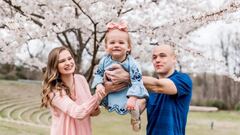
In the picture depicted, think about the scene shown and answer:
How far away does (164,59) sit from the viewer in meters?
2.22

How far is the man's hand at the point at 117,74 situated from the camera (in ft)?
6.75

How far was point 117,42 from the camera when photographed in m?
2.10

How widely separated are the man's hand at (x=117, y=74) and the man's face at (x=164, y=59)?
24cm

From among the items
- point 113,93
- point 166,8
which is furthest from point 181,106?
point 166,8

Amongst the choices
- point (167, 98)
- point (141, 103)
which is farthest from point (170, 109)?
point (141, 103)

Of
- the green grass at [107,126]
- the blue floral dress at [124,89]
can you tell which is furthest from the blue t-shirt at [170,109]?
the green grass at [107,126]

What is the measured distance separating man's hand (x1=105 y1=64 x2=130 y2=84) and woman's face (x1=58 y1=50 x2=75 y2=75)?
0.32 m

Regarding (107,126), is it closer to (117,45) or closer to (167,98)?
(167,98)

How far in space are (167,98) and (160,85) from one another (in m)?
0.12

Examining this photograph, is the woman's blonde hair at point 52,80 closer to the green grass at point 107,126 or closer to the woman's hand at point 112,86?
the woman's hand at point 112,86

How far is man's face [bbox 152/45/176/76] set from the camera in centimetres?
222

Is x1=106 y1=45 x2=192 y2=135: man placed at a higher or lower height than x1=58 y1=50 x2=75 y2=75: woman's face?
lower

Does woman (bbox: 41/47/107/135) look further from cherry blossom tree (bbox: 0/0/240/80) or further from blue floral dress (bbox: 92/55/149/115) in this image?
cherry blossom tree (bbox: 0/0/240/80)

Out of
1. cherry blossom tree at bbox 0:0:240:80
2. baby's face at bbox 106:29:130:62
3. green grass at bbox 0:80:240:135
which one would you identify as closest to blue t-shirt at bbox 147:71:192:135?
baby's face at bbox 106:29:130:62
